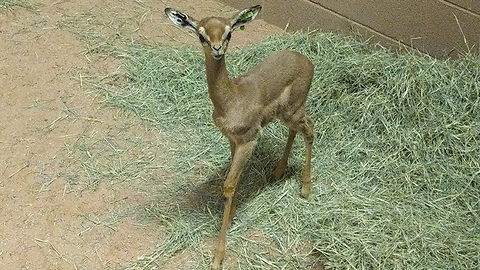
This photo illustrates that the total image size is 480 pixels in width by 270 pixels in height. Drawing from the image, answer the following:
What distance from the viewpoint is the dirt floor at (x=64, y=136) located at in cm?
362

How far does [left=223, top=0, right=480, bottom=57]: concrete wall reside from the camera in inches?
188

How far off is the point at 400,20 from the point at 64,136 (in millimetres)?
2797

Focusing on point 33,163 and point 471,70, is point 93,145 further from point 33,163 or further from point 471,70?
point 471,70

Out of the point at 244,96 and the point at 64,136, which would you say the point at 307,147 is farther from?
the point at 64,136

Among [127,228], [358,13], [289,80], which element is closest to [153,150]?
[127,228]

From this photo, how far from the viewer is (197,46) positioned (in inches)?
213

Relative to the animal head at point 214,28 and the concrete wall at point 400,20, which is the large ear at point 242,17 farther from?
the concrete wall at point 400,20

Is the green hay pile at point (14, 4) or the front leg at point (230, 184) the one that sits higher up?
the front leg at point (230, 184)

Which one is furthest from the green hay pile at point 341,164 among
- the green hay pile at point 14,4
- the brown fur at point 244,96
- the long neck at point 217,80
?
the green hay pile at point 14,4

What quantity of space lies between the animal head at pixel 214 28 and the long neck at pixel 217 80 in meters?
0.08

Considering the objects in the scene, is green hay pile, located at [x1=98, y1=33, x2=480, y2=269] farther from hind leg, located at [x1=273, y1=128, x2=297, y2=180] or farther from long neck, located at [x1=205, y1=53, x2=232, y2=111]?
long neck, located at [x1=205, y1=53, x2=232, y2=111]

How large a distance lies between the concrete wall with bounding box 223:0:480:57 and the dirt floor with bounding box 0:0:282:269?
440 millimetres

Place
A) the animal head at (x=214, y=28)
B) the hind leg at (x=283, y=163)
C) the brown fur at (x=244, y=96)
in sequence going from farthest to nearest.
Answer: the hind leg at (x=283, y=163) → the brown fur at (x=244, y=96) → the animal head at (x=214, y=28)

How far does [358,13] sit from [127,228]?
2756 millimetres
